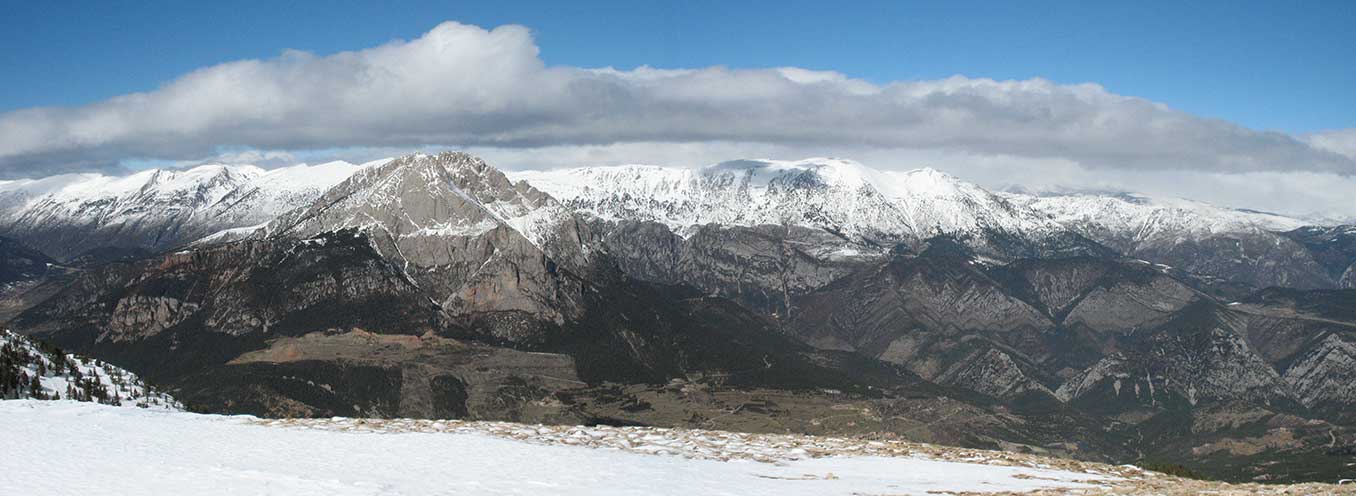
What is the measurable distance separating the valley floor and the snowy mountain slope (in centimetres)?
1265

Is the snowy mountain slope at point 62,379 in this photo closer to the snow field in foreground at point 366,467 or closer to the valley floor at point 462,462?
the valley floor at point 462,462

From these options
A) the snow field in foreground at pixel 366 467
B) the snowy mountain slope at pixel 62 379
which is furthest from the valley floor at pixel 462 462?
the snowy mountain slope at pixel 62 379

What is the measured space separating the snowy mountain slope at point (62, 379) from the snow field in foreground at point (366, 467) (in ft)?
44.0

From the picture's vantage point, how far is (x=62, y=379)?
231 ft

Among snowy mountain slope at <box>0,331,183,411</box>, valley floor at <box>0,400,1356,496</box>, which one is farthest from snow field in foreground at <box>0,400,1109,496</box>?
snowy mountain slope at <box>0,331,183,411</box>

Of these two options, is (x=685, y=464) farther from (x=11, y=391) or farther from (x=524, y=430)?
(x=11, y=391)

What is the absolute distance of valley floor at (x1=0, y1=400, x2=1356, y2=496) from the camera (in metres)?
36.2

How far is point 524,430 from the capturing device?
5369 cm

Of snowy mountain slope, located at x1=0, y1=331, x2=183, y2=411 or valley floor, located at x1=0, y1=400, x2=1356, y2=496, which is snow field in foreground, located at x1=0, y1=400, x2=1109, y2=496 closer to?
valley floor, located at x1=0, y1=400, x2=1356, y2=496

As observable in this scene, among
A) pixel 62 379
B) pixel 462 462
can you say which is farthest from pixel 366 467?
pixel 62 379

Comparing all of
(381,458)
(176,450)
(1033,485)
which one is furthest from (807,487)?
(176,450)

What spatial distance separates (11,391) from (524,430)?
103 feet

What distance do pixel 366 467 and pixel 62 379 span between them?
41642mm

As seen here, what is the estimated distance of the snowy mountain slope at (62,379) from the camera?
63125 mm
